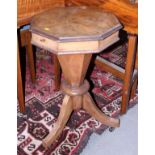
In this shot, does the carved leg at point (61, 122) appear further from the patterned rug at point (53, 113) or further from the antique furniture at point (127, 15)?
the antique furniture at point (127, 15)

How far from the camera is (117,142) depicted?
1767 millimetres

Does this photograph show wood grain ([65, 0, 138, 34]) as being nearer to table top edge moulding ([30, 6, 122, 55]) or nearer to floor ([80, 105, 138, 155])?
table top edge moulding ([30, 6, 122, 55])

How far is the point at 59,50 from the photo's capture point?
4.21ft

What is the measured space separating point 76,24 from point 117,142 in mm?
824

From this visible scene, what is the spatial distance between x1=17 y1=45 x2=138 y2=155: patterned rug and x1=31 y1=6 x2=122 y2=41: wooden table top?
29.3 inches

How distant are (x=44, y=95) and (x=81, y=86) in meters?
0.55

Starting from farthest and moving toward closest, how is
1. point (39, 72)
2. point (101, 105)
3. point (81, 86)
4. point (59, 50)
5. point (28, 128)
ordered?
point (39, 72), point (101, 105), point (28, 128), point (81, 86), point (59, 50)

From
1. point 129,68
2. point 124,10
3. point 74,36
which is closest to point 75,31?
point 74,36

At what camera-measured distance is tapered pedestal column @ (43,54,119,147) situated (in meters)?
1.47

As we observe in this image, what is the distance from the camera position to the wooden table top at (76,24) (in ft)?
4.16

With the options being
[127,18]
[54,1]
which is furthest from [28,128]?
[127,18]

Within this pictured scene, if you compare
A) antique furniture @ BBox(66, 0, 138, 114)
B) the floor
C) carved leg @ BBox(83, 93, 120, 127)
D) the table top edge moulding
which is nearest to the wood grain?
antique furniture @ BBox(66, 0, 138, 114)
